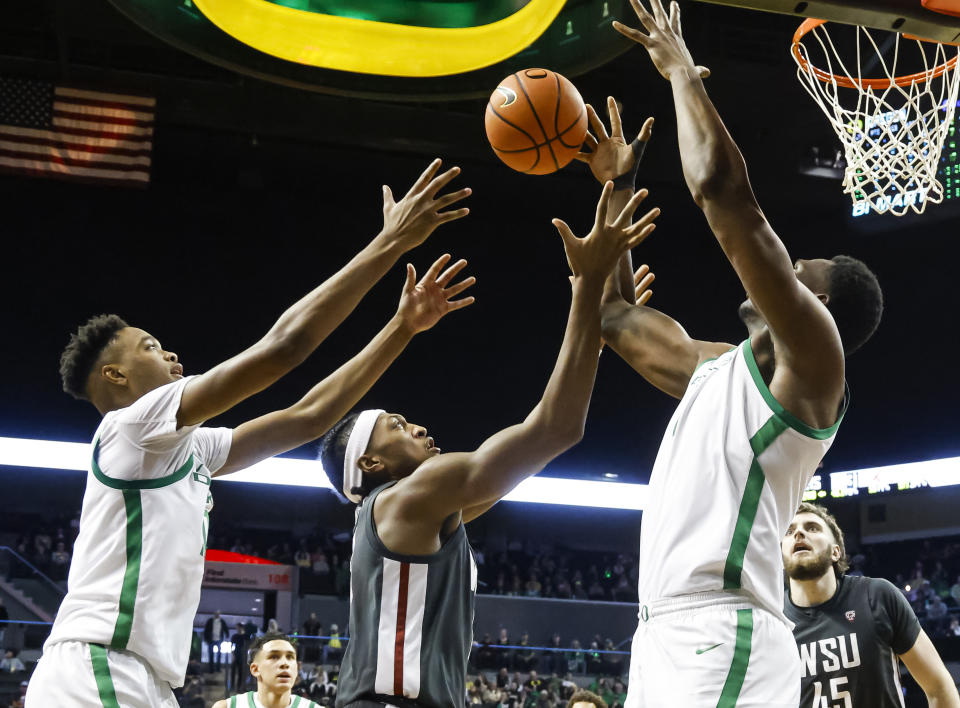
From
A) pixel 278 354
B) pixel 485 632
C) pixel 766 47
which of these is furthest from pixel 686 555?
pixel 485 632

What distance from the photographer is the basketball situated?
12.9 feet

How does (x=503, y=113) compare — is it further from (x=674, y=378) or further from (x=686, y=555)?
(x=686, y=555)

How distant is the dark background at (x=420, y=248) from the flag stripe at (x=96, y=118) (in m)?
0.50

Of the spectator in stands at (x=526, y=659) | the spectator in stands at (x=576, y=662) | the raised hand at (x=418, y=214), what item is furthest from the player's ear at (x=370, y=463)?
the spectator in stands at (x=576, y=662)

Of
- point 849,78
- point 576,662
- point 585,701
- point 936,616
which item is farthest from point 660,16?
point 936,616

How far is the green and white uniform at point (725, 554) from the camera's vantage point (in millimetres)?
2500

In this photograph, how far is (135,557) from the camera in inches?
130

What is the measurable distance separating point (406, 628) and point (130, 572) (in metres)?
0.86

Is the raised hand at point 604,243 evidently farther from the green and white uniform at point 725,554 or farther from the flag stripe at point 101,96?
the flag stripe at point 101,96

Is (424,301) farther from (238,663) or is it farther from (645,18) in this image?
(238,663)

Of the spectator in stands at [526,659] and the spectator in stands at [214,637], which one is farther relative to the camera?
the spectator in stands at [526,659]

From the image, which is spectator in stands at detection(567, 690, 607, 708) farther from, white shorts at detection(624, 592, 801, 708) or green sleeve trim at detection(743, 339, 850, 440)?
green sleeve trim at detection(743, 339, 850, 440)

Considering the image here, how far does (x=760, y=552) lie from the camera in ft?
8.55

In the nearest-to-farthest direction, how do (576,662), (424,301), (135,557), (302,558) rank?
(135,557), (424,301), (576,662), (302,558)
